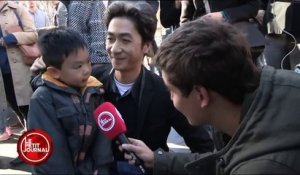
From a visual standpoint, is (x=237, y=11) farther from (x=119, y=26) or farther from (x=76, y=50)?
(x=76, y=50)

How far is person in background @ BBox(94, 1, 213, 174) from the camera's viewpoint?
2.62 meters

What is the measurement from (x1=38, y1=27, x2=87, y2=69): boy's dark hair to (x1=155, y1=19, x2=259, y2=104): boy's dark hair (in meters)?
0.99

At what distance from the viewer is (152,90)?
8.68 feet

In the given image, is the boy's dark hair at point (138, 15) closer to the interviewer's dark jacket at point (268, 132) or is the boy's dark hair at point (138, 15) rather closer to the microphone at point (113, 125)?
the microphone at point (113, 125)

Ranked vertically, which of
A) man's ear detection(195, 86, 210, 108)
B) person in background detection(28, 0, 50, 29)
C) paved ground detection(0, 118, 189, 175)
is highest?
man's ear detection(195, 86, 210, 108)

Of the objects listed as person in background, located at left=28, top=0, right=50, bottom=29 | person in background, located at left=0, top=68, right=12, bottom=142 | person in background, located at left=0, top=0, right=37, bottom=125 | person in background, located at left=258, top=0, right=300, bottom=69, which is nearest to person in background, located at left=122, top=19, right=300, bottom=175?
person in background, located at left=258, top=0, right=300, bottom=69

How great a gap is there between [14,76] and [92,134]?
9.28 ft

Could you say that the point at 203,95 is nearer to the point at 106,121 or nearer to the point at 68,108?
the point at 106,121

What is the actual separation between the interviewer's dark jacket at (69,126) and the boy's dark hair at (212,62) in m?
0.91

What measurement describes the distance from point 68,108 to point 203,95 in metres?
1.00

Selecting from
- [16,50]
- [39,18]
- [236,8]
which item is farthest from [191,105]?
[39,18]

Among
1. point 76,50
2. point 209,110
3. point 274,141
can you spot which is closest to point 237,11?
point 76,50

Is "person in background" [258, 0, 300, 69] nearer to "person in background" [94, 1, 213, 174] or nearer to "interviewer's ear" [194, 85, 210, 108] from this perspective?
"person in background" [94, 1, 213, 174]

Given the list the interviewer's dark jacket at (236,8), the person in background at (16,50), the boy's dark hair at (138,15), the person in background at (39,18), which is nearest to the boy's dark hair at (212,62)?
the boy's dark hair at (138,15)
